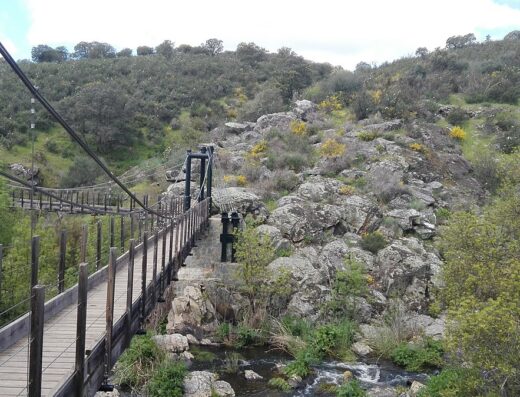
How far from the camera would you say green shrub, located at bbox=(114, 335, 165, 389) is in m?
11.4

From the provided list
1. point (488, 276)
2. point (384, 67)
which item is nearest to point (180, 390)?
point (488, 276)

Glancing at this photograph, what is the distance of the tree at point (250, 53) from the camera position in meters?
51.1

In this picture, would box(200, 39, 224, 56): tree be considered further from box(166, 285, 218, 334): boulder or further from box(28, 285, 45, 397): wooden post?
box(28, 285, 45, 397): wooden post

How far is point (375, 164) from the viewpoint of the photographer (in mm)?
22172

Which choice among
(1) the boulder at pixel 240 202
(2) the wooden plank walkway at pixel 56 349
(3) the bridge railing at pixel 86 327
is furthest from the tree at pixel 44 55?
(2) the wooden plank walkway at pixel 56 349

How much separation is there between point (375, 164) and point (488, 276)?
13.9 metres

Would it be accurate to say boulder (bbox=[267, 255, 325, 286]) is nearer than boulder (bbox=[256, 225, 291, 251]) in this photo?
Yes

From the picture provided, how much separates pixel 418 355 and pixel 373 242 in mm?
5284

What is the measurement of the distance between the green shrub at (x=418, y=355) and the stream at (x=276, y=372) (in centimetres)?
22

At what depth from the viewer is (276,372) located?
12352 millimetres

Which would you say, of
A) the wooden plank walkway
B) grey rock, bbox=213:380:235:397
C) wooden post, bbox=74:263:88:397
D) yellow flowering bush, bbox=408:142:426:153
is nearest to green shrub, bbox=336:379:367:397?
grey rock, bbox=213:380:235:397

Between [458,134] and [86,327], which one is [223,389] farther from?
[458,134]

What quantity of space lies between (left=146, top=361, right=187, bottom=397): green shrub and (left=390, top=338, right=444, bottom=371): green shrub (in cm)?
559

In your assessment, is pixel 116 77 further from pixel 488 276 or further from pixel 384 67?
pixel 488 276
